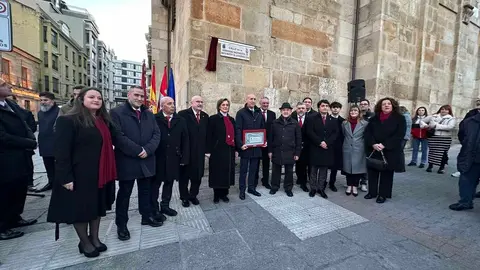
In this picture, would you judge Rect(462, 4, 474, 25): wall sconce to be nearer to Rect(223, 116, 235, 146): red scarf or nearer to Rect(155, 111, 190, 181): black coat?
Rect(223, 116, 235, 146): red scarf

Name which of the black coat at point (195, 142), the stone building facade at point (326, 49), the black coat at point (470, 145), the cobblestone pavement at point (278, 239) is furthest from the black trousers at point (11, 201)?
the black coat at point (470, 145)

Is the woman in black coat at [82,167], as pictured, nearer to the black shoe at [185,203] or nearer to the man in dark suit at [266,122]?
the black shoe at [185,203]

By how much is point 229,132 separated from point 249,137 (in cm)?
39

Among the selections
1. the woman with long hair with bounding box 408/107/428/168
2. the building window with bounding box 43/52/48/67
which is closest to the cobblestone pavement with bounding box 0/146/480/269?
the woman with long hair with bounding box 408/107/428/168

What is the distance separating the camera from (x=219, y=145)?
3.80 meters

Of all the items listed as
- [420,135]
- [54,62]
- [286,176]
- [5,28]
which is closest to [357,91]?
[420,135]

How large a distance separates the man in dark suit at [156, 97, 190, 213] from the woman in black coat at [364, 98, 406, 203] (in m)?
3.20

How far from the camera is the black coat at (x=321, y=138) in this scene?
411cm

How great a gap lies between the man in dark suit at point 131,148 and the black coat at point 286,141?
215 centimetres

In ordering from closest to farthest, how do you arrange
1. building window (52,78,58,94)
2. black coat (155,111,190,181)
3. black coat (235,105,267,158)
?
black coat (155,111,190,181), black coat (235,105,267,158), building window (52,78,58,94)

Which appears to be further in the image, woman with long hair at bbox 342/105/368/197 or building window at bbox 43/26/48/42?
building window at bbox 43/26/48/42

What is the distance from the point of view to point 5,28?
251 cm

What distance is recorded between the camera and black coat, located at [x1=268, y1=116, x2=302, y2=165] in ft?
13.3

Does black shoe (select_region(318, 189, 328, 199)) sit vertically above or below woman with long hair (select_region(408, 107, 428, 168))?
below
